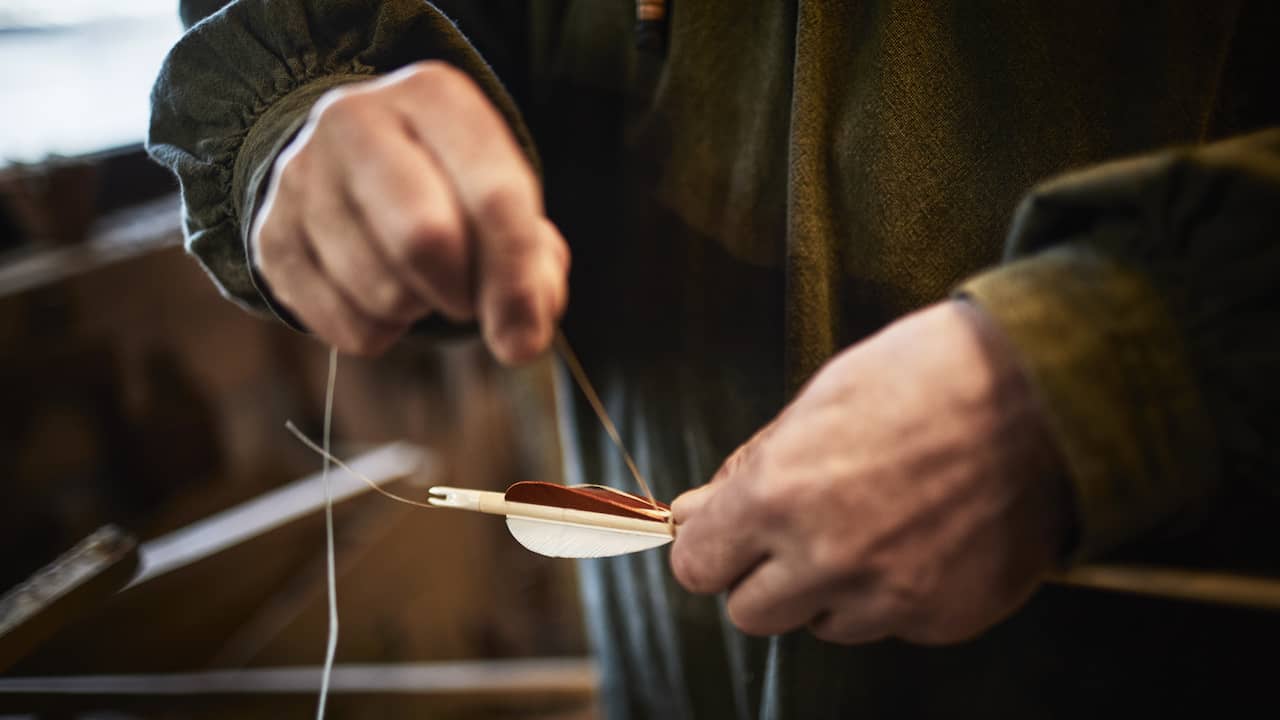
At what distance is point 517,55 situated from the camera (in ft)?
2.50

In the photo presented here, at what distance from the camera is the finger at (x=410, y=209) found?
14.0 inches

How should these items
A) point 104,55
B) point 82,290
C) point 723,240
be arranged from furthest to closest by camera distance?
point 104,55 < point 82,290 < point 723,240

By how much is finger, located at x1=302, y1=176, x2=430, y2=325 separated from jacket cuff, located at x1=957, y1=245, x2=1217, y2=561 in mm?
339

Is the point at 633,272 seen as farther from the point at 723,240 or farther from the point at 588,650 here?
the point at 588,650

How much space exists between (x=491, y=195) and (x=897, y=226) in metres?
0.35

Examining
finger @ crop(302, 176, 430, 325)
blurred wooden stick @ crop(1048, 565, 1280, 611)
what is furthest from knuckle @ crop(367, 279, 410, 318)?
blurred wooden stick @ crop(1048, 565, 1280, 611)

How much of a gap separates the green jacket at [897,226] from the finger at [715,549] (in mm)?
175

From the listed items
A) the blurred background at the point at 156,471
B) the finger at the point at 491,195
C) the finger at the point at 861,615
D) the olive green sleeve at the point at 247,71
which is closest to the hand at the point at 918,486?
the finger at the point at 861,615

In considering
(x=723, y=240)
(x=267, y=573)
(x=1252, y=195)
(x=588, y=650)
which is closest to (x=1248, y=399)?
(x=1252, y=195)

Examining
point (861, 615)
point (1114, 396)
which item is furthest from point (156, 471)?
point (1114, 396)

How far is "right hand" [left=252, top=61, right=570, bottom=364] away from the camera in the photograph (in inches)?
14.3

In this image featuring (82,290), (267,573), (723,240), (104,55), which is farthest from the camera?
(267,573)

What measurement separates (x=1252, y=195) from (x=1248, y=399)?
0.10 metres

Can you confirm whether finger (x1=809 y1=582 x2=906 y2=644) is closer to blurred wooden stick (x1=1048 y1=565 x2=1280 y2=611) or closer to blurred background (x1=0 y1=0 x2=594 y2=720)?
blurred wooden stick (x1=1048 y1=565 x2=1280 y2=611)
